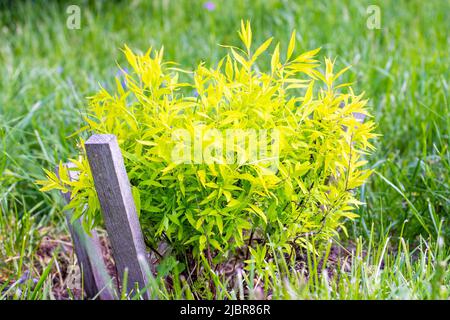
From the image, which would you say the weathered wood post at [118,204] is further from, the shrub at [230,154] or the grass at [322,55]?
the grass at [322,55]

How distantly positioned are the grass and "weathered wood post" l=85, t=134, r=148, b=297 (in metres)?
0.24

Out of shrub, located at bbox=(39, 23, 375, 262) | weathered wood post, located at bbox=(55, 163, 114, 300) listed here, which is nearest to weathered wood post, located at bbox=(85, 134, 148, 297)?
shrub, located at bbox=(39, 23, 375, 262)

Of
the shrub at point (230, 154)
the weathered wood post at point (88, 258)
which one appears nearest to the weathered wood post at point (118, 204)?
the shrub at point (230, 154)

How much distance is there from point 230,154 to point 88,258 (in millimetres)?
838

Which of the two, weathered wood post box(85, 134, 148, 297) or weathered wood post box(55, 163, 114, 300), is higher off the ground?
weathered wood post box(85, 134, 148, 297)

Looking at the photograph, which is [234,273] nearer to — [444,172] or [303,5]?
[444,172]

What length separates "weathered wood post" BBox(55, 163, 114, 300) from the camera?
2.14 meters

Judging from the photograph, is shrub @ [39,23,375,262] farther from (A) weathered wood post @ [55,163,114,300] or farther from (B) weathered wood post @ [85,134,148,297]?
(A) weathered wood post @ [55,163,114,300]

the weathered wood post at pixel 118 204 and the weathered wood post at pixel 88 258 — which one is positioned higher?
the weathered wood post at pixel 118 204

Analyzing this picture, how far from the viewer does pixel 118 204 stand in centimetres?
178

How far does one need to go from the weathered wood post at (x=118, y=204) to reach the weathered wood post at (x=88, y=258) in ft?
0.80

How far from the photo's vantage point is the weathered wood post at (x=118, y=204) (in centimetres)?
172
